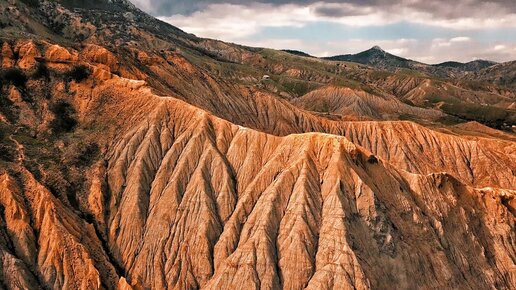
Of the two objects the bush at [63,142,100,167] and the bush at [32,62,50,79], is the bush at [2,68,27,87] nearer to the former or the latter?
the bush at [32,62,50,79]

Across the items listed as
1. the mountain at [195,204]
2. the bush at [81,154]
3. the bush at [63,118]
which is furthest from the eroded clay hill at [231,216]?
the bush at [63,118]

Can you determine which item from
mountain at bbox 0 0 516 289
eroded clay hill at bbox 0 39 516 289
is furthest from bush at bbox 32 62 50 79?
eroded clay hill at bbox 0 39 516 289

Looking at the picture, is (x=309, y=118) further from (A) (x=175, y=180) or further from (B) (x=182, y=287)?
(B) (x=182, y=287)

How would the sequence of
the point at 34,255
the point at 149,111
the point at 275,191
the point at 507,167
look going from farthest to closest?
the point at 507,167, the point at 149,111, the point at 275,191, the point at 34,255

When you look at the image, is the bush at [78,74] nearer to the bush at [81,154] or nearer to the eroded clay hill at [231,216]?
the eroded clay hill at [231,216]

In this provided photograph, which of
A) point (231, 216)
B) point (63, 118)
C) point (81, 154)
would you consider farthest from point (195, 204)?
point (63, 118)

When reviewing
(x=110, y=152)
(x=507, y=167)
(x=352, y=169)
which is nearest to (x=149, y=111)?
(x=110, y=152)
